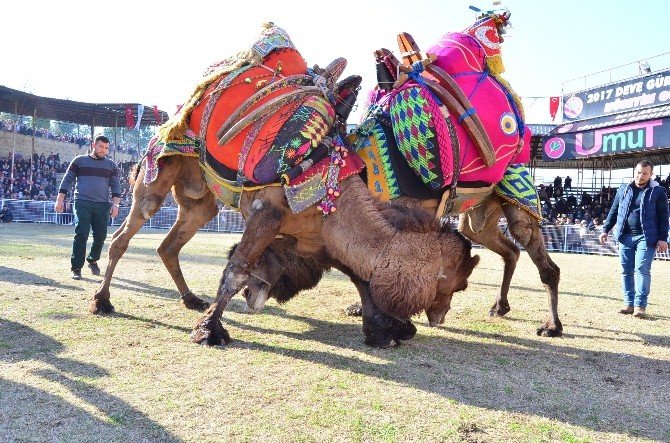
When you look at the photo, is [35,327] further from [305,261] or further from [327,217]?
[327,217]

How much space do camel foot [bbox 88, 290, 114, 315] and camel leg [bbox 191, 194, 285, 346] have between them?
148 centimetres

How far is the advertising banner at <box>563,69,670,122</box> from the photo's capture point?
19922 millimetres

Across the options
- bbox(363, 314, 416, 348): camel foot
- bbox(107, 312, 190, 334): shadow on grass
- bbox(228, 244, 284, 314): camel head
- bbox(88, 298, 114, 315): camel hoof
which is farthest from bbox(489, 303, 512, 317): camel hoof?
bbox(88, 298, 114, 315): camel hoof

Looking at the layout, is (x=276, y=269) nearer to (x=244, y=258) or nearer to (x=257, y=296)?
(x=257, y=296)

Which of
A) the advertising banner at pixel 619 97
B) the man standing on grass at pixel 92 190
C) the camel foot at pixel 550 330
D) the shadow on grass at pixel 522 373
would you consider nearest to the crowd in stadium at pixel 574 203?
the advertising banner at pixel 619 97

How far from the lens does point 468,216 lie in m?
6.79

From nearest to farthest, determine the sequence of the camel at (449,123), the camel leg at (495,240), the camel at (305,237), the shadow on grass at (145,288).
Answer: the camel at (305,237) → the camel at (449,123) → the camel leg at (495,240) → the shadow on grass at (145,288)

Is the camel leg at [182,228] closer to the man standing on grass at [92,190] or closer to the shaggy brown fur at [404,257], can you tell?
the man standing on grass at [92,190]

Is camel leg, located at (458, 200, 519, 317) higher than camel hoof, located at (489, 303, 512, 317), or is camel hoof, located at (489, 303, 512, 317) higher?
camel leg, located at (458, 200, 519, 317)

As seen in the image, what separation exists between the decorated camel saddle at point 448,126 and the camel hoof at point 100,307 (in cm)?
296

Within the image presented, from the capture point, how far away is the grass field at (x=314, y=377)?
2789mm

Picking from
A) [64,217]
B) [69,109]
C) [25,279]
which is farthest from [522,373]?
[69,109]

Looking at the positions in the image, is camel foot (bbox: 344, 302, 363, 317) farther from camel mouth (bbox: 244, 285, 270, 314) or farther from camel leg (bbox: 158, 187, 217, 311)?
camel leg (bbox: 158, 187, 217, 311)

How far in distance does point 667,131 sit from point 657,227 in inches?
572
